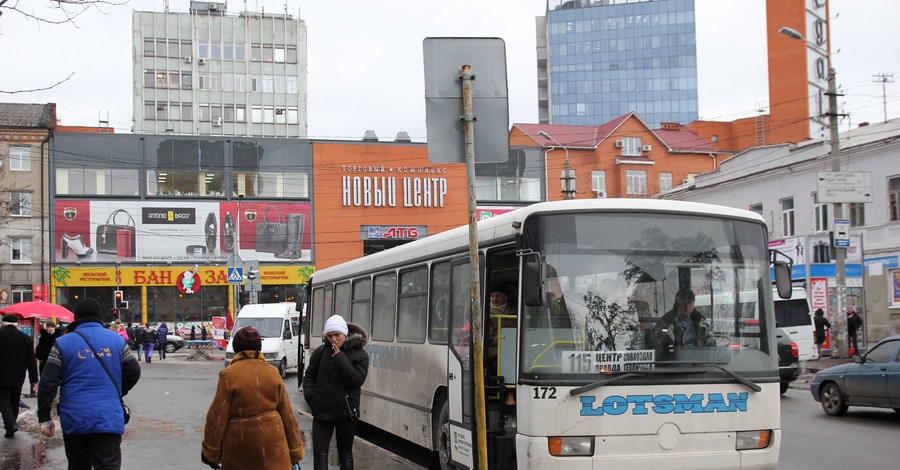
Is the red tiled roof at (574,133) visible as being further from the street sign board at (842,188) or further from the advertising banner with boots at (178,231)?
the street sign board at (842,188)

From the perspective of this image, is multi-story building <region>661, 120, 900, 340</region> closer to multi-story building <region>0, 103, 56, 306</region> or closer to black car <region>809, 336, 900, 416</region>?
black car <region>809, 336, 900, 416</region>

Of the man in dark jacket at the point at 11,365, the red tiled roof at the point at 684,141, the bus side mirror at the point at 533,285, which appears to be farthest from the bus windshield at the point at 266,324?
the red tiled roof at the point at 684,141

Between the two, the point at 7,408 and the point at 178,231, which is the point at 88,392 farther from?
the point at 178,231

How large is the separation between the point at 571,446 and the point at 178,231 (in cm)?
5498

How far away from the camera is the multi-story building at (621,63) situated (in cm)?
13138

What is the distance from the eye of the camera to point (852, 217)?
34562mm

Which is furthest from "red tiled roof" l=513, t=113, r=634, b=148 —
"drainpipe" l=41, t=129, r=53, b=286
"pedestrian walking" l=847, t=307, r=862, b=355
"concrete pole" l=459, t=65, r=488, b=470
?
"concrete pole" l=459, t=65, r=488, b=470

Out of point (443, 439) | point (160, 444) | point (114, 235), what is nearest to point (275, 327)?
point (160, 444)

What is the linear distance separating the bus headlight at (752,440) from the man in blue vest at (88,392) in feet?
16.1

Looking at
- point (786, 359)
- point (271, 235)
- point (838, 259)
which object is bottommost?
point (786, 359)

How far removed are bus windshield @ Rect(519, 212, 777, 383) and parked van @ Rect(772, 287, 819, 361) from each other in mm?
19645

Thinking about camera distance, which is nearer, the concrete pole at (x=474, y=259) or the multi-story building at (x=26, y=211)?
the concrete pole at (x=474, y=259)

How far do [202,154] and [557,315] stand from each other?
56.0 meters

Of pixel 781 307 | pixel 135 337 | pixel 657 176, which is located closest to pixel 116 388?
pixel 781 307
